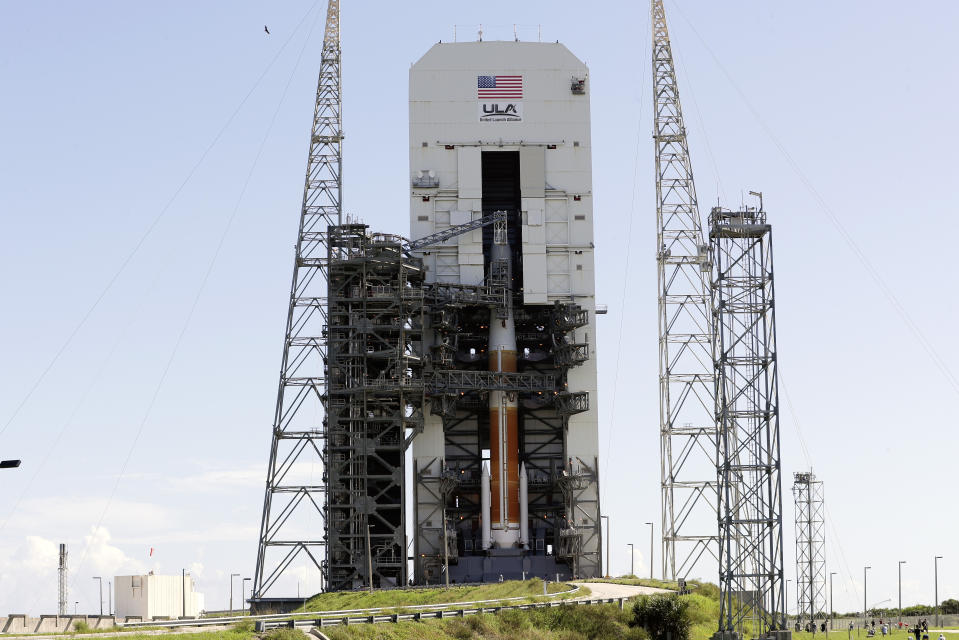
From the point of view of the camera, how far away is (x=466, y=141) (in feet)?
356

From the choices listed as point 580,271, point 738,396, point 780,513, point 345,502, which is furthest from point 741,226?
point 345,502

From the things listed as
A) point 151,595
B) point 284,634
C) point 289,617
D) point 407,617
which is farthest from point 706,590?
point 151,595

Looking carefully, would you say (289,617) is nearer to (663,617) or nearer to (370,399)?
(663,617)

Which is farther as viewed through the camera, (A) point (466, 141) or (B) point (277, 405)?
(A) point (466, 141)

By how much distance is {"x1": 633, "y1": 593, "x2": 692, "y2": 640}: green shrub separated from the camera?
76500mm

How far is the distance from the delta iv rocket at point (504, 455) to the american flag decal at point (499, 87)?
13155 millimetres

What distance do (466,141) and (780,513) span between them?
143ft

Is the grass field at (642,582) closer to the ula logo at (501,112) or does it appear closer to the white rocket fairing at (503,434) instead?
the white rocket fairing at (503,434)

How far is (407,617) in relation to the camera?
68.2 meters

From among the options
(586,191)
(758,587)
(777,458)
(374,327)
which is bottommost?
(758,587)

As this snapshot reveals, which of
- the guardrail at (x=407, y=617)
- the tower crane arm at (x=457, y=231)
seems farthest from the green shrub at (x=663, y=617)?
the tower crane arm at (x=457, y=231)

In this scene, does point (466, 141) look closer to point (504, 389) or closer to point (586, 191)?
point (586, 191)

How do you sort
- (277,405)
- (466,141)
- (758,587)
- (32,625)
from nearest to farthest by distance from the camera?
(32,625)
(758,587)
(277,405)
(466,141)

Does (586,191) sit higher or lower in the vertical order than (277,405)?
higher
